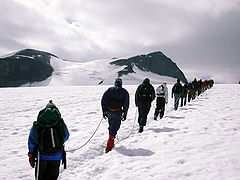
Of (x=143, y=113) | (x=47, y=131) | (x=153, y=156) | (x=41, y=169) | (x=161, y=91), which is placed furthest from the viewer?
(x=161, y=91)

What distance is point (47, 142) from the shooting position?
12.6 ft

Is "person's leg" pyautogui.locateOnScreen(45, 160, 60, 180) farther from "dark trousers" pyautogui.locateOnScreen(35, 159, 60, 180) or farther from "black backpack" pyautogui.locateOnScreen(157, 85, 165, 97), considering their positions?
"black backpack" pyautogui.locateOnScreen(157, 85, 165, 97)

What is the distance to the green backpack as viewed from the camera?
12.3ft

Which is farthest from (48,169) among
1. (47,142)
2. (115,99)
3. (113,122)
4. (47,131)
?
(115,99)

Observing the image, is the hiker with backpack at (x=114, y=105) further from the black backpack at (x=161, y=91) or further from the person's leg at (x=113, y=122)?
the black backpack at (x=161, y=91)

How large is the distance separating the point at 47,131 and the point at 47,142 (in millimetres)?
217

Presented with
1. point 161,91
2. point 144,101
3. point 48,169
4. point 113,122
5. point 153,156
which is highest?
point 161,91

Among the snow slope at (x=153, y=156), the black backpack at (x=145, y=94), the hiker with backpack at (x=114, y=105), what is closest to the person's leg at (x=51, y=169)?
the snow slope at (x=153, y=156)

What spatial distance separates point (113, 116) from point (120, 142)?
1.38m

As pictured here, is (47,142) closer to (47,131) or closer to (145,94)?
(47,131)

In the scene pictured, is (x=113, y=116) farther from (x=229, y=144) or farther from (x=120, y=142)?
(x=229, y=144)

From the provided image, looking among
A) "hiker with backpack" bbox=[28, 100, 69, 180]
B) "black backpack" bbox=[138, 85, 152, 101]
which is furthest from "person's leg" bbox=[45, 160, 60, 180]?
"black backpack" bbox=[138, 85, 152, 101]

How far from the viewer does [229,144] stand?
6.02 meters

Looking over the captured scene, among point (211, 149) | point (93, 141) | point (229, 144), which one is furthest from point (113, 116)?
point (229, 144)
